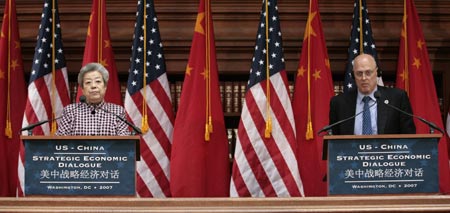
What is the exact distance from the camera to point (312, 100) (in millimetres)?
7078

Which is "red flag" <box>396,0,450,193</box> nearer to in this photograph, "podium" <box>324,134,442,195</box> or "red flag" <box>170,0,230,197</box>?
"red flag" <box>170,0,230,197</box>

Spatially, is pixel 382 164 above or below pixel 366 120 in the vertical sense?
below

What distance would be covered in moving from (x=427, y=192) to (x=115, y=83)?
10.7 ft

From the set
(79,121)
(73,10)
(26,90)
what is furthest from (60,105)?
(79,121)

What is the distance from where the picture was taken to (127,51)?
25.1ft

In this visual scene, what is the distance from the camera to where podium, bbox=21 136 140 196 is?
455 cm

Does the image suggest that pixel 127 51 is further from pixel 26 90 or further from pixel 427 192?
pixel 427 192

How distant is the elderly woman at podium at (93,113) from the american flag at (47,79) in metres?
1.61

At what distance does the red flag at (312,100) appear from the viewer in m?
6.97

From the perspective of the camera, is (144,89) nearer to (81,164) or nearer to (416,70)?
(416,70)

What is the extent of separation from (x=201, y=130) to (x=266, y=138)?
1.60ft

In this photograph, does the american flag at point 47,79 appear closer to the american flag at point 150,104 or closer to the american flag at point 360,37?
the american flag at point 150,104

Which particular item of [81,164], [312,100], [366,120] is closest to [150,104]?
[312,100]

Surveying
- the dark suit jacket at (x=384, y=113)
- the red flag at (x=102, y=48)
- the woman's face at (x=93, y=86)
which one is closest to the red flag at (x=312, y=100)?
the red flag at (x=102, y=48)
